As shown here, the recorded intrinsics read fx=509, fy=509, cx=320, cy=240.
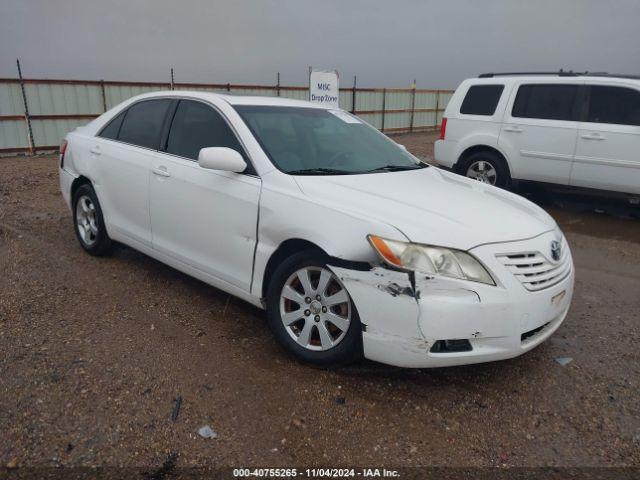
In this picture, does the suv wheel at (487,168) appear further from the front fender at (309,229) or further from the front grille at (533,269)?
the front fender at (309,229)

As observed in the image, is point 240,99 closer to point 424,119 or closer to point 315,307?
point 315,307

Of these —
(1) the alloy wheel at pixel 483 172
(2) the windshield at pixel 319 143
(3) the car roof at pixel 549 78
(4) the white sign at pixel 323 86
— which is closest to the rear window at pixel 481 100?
(3) the car roof at pixel 549 78

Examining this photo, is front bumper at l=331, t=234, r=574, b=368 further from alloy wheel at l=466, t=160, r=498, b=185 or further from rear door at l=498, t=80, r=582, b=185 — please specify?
alloy wheel at l=466, t=160, r=498, b=185

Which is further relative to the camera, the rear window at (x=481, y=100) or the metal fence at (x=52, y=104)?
Answer: the metal fence at (x=52, y=104)

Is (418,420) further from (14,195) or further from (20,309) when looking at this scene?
(14,195)

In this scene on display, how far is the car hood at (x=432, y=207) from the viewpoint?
2691 mm

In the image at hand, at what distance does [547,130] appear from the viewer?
7.26 meters

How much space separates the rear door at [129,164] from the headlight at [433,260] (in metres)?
2.20

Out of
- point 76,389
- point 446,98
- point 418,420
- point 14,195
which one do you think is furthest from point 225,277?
point 446,98

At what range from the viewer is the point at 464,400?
9.25 feet

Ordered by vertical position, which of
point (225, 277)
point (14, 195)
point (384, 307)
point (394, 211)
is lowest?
point (14, 195)

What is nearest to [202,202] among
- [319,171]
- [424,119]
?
[319,171]

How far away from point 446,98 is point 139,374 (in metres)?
23.7

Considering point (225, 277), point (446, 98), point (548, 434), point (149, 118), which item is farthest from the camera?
point (446, 98)
